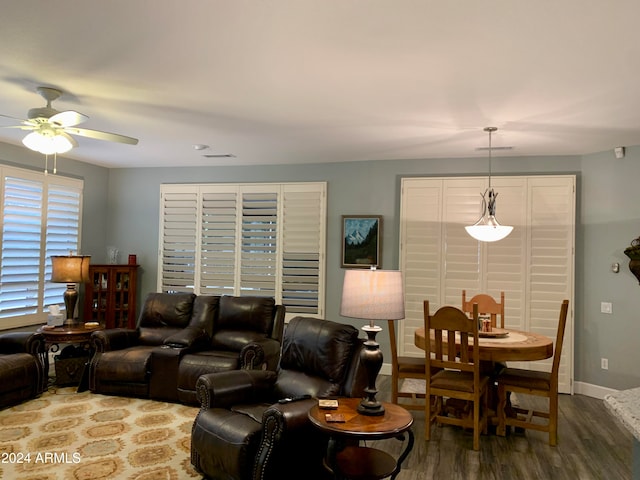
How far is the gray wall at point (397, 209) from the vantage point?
5.03 meters

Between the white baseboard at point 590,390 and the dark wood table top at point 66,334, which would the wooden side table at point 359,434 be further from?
the white baseboard at point 590,390

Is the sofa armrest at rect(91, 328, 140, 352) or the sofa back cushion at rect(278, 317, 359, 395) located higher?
the sofa back cushion at rect(278, 317, 359, 395)

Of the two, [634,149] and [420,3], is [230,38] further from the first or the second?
[634,149]

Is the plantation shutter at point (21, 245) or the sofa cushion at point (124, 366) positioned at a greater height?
the plantation shutter at point (21, 245)

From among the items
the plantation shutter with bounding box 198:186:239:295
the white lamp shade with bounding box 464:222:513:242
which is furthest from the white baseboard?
the plantation shutter with bounding box 198:186:239:295

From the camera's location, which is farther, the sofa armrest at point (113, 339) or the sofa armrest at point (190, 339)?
the sofa armrest at point (113, 339)

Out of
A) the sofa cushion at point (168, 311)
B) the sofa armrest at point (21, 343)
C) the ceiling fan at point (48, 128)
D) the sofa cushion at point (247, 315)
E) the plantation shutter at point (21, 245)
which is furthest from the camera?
the plantation shutter at point (21, 245)

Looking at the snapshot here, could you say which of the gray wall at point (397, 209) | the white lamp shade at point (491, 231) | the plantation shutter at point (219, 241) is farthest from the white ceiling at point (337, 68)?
the plantation shutter at point (219, 241)

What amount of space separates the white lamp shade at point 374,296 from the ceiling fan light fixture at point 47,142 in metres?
2.51

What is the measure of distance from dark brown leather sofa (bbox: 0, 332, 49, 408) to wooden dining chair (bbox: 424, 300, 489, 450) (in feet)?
12.1

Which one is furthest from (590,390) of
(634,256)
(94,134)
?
(94,134)

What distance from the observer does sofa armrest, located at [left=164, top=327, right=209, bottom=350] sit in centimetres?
463

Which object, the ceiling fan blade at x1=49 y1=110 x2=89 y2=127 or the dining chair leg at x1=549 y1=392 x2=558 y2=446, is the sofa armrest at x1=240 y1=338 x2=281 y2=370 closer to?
the ceiling fan blade at x1=49 y1=110 x2=89 y2=127

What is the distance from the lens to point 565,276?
537cm
